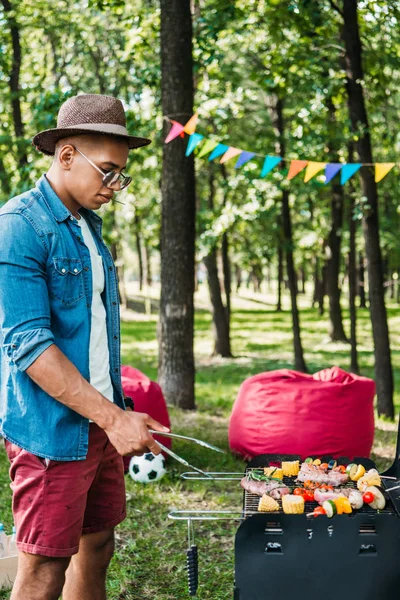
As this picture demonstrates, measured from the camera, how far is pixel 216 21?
833 centimetres

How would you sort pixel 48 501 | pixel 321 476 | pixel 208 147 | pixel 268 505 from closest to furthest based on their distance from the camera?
pixel 48 501, pixel 268 505, pixel 321 476, pixel 208 147

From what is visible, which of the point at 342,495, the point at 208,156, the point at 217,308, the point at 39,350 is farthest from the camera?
the point at 217,308

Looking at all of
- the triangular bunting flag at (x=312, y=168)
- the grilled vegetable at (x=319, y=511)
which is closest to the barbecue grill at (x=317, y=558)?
the grilled vegetable at (x=319, y=511)

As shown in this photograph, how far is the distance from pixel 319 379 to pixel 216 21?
445 cm

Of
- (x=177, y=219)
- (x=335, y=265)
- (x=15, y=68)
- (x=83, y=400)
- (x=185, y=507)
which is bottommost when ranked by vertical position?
(x=185, y=507)

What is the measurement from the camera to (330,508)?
8.49ft

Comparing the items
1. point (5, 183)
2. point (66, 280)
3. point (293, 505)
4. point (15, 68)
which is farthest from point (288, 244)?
point (66, 280)

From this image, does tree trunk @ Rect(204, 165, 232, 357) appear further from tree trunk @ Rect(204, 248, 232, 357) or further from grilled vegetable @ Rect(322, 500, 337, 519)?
grilled vegetable @ Rect(322, 500, 337, 519)

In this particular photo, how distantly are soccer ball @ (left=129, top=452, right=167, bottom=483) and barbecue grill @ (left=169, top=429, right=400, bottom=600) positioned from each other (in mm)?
3049

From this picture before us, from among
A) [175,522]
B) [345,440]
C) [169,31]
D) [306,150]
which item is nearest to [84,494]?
[175,522]

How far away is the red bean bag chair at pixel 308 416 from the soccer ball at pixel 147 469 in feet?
2.75

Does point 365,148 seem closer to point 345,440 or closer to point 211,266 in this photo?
point 345,440

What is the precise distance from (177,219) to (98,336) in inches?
213

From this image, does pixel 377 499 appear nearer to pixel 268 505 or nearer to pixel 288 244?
pixel 268 505
